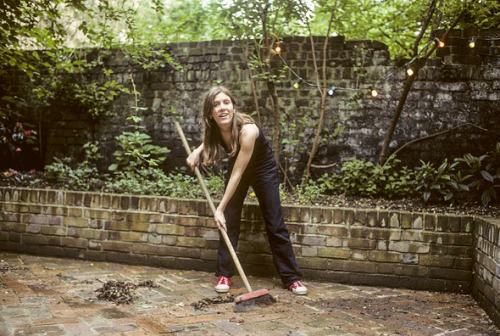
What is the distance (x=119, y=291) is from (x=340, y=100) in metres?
→ 3.97

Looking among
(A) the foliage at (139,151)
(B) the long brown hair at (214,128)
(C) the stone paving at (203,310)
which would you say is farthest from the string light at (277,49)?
(C) the stone paving at (203,310)

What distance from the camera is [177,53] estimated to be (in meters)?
6.72

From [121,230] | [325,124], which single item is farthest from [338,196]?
[121,230]

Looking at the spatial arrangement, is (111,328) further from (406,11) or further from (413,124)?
(406,11)

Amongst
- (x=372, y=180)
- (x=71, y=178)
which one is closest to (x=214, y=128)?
(x=372, y=180)

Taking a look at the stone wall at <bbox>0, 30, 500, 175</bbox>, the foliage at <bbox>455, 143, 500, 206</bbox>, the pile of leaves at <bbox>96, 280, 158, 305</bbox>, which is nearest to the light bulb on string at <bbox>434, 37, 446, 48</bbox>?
the stone wall at <bbox>0, 30, 500, 175</bbox>

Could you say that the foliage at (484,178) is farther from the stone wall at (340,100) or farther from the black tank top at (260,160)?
the black tank top at (260,160)

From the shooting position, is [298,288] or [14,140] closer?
[298,288]

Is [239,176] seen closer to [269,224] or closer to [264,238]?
[269,224]

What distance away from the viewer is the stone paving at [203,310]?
2711mm

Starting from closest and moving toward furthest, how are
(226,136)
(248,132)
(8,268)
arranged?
(248,132), (226,136), (8,268)

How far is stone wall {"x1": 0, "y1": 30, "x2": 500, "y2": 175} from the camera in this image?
5637mm

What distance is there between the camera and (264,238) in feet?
13.4

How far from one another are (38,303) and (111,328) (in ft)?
2.49
